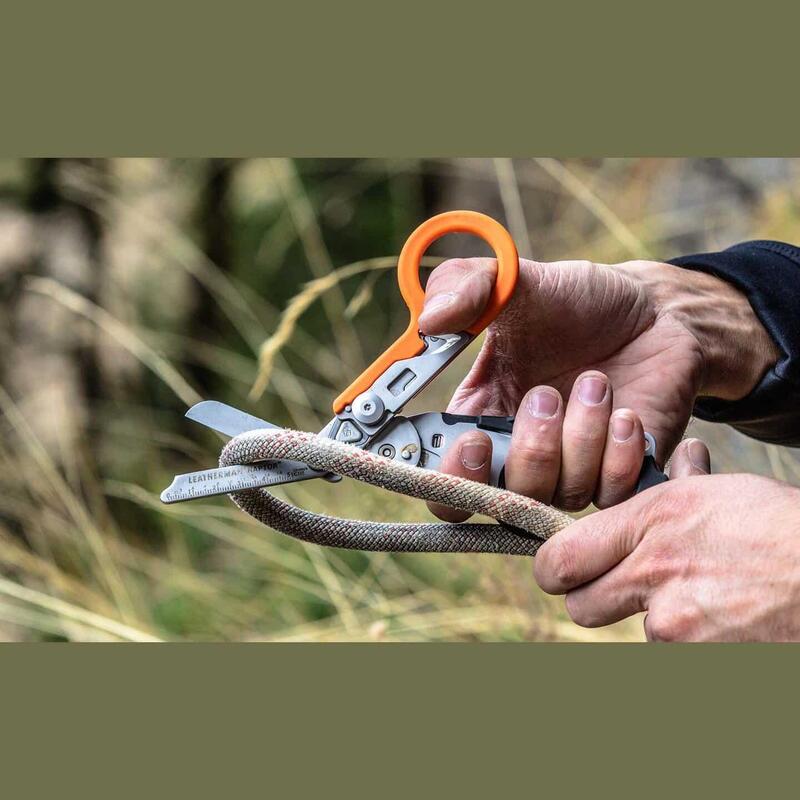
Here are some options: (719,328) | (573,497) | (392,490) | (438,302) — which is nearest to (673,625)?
(573,497)

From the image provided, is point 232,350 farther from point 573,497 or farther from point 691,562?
point 691,562

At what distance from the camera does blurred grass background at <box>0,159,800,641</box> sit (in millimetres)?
1912

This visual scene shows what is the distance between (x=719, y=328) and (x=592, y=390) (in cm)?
39

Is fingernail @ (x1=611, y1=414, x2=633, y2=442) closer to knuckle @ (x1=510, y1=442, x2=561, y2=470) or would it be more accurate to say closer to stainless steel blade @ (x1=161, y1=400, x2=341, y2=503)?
knuckle @ (x1=510, y1=442, x2=561, y2=470)

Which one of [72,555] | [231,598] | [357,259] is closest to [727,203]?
[357,259]

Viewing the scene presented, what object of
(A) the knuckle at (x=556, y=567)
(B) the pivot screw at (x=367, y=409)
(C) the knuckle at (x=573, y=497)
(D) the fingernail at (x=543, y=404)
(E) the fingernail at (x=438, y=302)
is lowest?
(A) the knuckle at (x=556, y=567)

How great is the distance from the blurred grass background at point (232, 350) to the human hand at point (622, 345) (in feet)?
0.98

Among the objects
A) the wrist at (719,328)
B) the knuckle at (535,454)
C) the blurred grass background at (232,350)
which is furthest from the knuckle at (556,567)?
the blurred grass background at (232,350)

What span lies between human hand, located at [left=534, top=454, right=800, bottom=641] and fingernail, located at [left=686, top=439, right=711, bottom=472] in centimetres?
14

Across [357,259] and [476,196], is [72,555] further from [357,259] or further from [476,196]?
[476,196]

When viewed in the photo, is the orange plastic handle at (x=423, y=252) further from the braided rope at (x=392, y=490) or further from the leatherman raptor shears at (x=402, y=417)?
the braided rope at (x=392, y=490)

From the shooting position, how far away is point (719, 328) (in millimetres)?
1466

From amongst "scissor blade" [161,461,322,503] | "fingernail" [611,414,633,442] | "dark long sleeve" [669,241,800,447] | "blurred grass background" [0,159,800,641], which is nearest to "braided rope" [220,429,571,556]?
"scissor blade" [161,461,322,503]

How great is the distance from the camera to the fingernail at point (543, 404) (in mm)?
1151
